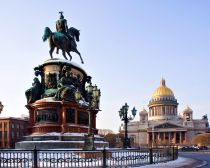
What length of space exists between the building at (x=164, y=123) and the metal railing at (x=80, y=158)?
143 metres

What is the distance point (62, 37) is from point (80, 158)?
20265mm

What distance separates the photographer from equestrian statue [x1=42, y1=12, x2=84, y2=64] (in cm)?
3950

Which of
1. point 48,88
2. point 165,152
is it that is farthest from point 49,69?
point 165,152

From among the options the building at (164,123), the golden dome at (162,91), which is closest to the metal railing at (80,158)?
the building at (164,123)

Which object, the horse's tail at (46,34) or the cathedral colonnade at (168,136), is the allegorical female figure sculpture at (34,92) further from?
the cathedral colonnade at (168,136)

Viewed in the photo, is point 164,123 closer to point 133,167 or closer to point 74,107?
point 74,107

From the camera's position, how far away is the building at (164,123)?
17100 centimetres

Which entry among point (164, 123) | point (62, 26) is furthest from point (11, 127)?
point (164, 123)

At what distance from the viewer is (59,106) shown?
3534 cm

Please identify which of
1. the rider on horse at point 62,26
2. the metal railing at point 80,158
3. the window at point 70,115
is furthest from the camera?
the rider on horse at point 62,26

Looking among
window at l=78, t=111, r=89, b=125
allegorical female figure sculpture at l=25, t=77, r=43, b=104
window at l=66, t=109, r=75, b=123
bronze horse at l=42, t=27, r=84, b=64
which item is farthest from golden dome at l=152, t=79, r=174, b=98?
window at l=66, t=109, r=75, b=123

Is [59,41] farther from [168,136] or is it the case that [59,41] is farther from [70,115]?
[168,136]

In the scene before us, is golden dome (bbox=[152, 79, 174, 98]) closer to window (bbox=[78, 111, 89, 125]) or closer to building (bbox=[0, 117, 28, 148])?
building (bbox=[0, 117, 28, 148])

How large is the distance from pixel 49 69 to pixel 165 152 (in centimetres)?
1412
